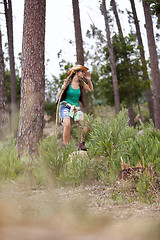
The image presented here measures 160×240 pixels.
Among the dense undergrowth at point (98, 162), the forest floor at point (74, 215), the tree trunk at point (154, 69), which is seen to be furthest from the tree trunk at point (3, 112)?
the tree trunk at point (154, 69)

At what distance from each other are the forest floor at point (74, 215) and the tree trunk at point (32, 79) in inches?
62.3

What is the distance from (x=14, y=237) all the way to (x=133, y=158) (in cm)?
201

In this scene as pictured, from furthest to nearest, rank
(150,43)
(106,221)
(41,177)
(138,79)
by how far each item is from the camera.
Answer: (138,79), (150,43), (41,177), (106,221)

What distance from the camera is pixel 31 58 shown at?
193 inches

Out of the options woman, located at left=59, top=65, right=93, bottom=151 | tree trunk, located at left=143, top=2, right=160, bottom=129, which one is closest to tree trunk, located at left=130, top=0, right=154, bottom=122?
tree trunk, located at left=143, top=2, right=160, bottom=129

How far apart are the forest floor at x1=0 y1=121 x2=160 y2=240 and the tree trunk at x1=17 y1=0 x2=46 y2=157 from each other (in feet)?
5.19

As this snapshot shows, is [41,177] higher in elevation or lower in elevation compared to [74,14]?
lower

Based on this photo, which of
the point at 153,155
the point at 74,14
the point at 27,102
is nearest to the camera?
the point at 153,155

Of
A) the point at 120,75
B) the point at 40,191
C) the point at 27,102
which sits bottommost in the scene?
the point at 40,191

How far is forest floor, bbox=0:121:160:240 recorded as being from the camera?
1.31 meters

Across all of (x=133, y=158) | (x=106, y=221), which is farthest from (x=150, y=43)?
(x=106, y=221)

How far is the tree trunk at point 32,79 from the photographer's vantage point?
4680 mm

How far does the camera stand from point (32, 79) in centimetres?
487

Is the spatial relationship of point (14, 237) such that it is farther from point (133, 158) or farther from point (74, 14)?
point (74, 14)
